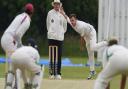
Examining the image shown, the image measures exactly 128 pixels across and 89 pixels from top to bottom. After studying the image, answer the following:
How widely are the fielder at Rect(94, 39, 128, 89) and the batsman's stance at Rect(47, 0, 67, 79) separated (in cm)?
595

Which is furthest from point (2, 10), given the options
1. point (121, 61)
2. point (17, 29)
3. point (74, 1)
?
point (121, 61)

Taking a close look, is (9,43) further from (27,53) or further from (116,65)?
(116,65)

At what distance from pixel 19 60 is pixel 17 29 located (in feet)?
5.25

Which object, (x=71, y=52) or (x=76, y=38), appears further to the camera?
(x=76, y=38)

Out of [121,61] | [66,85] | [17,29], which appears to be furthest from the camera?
[66,85]

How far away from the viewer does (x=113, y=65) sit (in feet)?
39.1

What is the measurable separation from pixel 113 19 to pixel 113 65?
42.9 feet

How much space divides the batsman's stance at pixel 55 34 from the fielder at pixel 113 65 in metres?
5.95

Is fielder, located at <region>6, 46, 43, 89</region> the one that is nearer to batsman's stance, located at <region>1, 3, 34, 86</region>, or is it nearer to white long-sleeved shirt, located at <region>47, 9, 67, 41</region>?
batsman's stance, located at <region>1, 3, 34, 86</region>

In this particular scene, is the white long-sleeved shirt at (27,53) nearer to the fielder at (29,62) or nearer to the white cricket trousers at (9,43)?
the fielder at (29,62)

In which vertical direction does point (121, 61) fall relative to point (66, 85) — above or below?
above

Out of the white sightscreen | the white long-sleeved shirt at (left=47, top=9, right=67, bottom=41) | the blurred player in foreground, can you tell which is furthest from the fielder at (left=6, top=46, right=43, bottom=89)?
the white sightscreen

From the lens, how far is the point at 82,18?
42312 millimetres

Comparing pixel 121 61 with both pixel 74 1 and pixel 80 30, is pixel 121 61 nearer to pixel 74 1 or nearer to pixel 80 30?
pixel 80 30
